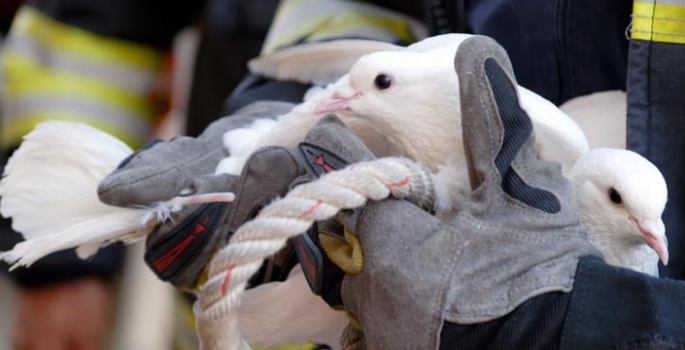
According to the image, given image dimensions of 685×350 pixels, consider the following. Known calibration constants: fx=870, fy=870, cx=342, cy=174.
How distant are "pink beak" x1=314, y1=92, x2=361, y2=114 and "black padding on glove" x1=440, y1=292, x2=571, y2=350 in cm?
16

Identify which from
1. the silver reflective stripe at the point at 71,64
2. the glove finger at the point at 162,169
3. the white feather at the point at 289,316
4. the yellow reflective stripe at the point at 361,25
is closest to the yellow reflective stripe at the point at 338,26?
the yellow reflective stripe at the point at 361,25

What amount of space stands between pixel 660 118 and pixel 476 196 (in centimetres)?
18

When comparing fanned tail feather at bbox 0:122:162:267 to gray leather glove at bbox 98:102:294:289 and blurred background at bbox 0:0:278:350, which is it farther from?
blurred background at bbox 0:0:278:350

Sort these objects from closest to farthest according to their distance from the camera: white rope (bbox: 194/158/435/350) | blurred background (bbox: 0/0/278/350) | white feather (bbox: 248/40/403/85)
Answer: white rope (bbox: 194/158/435/350) < white feather (bbox: 248/40/403/85) < blurred background (bbox: 0/0/278/350)

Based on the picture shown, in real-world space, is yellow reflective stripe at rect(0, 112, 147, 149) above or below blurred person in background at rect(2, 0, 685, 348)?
below

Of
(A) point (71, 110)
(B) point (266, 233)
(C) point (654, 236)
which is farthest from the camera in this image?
(A) point (71, 110)

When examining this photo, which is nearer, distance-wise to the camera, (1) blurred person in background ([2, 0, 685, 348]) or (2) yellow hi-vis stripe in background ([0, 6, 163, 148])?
(1) blurred person in background ([2, 0, 685, 348])

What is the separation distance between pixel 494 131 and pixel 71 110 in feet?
2.68

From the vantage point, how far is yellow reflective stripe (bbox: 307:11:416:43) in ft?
2.56

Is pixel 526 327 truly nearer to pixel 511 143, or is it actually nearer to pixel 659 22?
pixel 511 143

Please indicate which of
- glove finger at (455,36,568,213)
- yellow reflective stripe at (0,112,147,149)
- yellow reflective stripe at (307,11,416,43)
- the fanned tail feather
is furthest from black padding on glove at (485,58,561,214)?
yellow reflective stripe at (0,112,147,149)

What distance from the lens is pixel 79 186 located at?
53cm

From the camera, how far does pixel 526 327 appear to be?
1.29 ft

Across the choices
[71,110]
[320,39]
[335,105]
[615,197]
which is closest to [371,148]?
[335,105]
